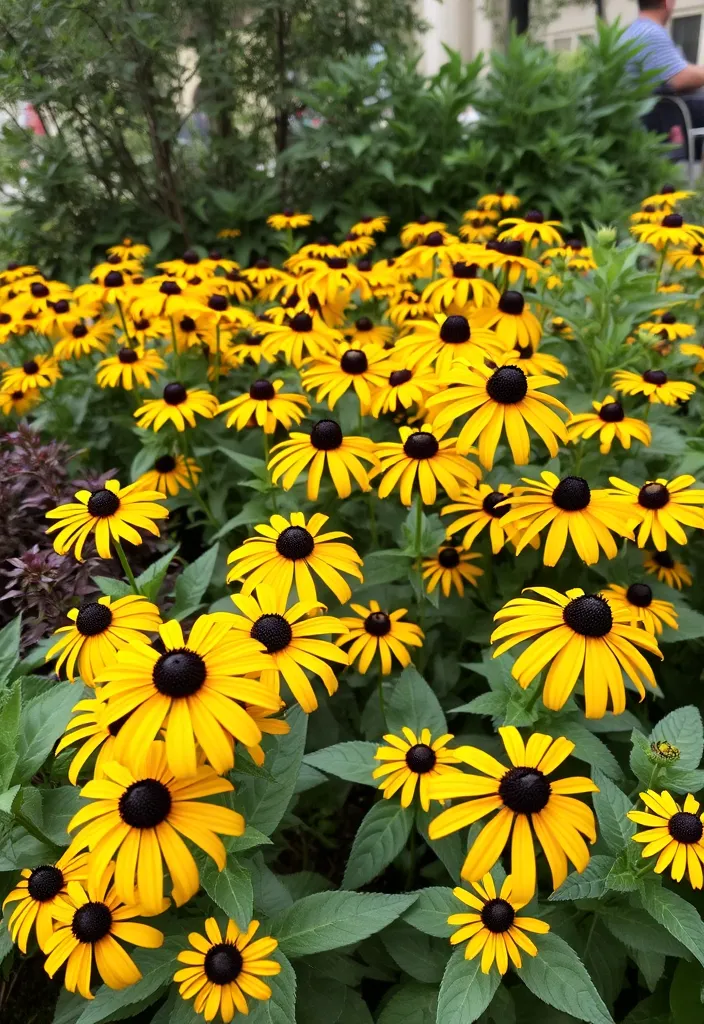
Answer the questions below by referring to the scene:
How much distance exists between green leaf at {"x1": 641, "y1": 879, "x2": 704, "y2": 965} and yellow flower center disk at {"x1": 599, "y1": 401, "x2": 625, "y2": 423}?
1.06 m

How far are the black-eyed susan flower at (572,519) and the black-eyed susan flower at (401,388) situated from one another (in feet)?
1.27

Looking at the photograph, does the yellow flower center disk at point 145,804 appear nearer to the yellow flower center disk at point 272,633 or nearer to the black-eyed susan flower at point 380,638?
the yellow flower center disk at point 272,633

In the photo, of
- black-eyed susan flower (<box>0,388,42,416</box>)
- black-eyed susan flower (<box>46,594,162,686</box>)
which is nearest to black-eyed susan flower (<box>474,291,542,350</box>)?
black-eyed susan flower (<box>46,594,162,686</box>)

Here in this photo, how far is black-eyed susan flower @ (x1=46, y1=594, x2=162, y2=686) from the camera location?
1155 millimetres

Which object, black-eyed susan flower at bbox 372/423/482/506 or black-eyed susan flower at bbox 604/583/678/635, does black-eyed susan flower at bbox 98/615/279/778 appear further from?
black-eyed susan flower at bbox 604/583/678/635

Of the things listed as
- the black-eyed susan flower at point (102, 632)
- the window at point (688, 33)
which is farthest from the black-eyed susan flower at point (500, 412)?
the window at point (688, 33)

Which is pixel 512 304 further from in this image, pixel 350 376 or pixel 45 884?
pixel 45 884

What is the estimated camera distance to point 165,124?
4145mm

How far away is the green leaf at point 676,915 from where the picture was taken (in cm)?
103

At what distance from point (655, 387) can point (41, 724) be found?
173 cm

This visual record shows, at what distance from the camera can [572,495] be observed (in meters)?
1.25

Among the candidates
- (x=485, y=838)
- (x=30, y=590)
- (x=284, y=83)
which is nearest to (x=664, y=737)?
(x=485, y=838)

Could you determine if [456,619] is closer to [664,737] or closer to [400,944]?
[664,737]

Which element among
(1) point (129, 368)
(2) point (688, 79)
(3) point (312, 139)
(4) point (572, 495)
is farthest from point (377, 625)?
(2) point (688, 79)
